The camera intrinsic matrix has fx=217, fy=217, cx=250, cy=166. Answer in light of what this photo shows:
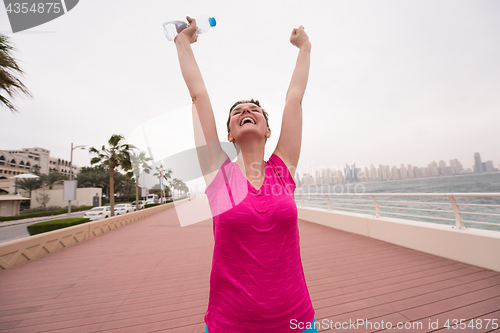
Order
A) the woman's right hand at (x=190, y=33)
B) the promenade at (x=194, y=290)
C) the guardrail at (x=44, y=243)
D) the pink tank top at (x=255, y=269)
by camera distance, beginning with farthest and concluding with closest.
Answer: the guardrail at (x=44, y=243) → the promenade at (x=194, y=290) → the woman's right hand at (x=190, y=33) → the pink tank top at (x=255, y=269)

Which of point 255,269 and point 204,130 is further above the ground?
point 204,130

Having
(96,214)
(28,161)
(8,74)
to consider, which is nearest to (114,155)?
(96,214)

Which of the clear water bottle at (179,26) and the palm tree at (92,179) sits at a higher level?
the palm tree at (92,179)

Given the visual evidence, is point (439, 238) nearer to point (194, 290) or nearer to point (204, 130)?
point (194, 290)

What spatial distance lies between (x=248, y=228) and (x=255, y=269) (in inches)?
5.9

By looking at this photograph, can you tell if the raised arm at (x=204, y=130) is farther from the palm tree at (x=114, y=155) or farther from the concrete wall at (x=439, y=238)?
the palm tree at (x=114, y=155)

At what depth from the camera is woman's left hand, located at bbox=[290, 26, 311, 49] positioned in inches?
52.1

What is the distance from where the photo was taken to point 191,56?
106 centimetres

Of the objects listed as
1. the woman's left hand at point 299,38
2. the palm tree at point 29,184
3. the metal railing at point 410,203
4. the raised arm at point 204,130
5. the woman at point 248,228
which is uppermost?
the palm tree at point 29,184

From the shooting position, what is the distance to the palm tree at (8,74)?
17.8ft

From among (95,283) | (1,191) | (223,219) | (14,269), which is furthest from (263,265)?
(1,191)

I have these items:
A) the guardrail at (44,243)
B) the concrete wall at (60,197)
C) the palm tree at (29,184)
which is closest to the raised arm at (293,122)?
the guardrail at (44,243)

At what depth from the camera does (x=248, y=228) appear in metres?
0.79

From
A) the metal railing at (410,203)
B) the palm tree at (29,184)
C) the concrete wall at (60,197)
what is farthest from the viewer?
the palm tree at (29,184)
